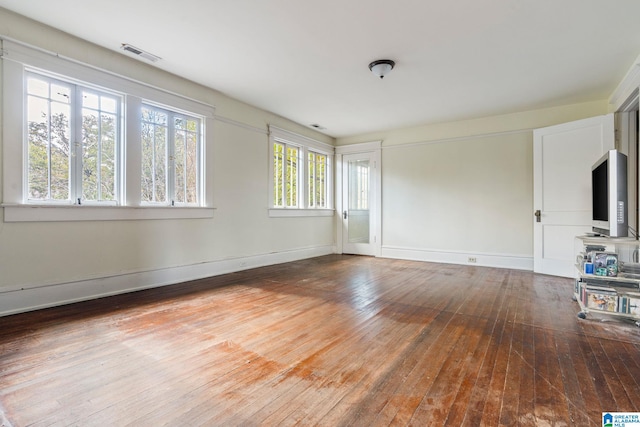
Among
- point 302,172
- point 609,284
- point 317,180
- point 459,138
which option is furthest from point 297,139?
point 609,284

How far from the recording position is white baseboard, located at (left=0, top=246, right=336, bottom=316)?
9.71 ft

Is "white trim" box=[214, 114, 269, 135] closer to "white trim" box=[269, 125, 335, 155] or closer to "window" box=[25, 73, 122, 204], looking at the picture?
"white trim" box=[269, 125, 335, 155]

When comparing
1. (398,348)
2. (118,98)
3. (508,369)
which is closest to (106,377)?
(398,348)

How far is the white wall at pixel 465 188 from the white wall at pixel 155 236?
211 centimetres

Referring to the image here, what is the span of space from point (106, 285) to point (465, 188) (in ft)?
19.3

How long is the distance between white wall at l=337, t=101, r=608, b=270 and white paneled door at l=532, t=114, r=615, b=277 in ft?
1.38

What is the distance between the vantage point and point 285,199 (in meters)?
6.18

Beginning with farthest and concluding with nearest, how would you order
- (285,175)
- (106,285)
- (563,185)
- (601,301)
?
(285,175) → (563,185) → (106,285) → (601,301)

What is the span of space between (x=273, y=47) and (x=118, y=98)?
1.96 meters

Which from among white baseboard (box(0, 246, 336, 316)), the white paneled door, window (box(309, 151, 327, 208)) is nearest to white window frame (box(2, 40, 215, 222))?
white baseboard (box(0, 246, 336, 316))

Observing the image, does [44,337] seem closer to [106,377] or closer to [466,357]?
[106,377]

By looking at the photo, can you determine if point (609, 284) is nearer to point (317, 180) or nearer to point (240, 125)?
point (240, 125)

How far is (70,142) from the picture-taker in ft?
10.8

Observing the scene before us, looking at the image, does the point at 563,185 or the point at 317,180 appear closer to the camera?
the point at 563,185
